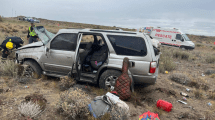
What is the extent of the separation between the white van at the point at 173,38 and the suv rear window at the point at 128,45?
15.9 metres

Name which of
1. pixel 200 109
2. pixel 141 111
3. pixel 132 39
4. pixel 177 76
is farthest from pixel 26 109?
pixel 177 76

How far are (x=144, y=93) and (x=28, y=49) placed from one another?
4.32m

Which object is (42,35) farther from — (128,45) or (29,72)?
(128,45)

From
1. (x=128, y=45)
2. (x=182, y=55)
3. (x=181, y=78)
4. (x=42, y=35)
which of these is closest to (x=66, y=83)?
(x=42, y=35)

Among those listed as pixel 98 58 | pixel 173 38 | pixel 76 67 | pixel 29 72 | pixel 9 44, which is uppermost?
pixel 173 38

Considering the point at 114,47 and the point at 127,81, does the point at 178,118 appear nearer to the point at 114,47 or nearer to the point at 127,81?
the point at 127,81

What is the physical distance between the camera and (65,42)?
16.4 feet

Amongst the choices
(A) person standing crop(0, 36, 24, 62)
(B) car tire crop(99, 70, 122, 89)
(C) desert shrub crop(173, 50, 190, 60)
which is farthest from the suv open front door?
(C) desert shrub crop(173, 50, 190, 60)

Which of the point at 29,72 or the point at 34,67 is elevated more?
the point at 34,67

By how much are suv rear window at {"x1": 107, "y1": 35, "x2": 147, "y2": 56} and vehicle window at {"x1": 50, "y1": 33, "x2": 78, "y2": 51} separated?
3.85 ft

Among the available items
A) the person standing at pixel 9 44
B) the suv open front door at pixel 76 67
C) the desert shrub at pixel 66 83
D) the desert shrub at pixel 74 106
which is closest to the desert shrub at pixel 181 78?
the suv open front door at pixel 76 67

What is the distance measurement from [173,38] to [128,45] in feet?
54.5

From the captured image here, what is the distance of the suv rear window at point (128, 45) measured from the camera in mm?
4395

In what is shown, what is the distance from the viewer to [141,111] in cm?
391
